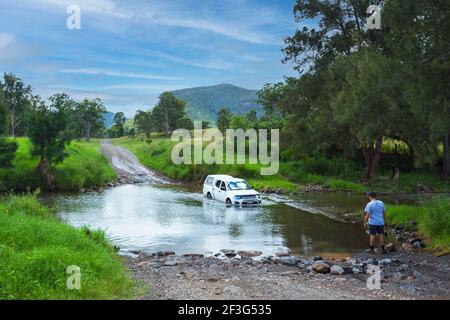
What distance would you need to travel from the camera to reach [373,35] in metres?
37.6

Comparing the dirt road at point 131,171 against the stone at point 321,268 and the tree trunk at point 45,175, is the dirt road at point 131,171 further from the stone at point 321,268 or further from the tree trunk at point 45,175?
the stone at point 321,268

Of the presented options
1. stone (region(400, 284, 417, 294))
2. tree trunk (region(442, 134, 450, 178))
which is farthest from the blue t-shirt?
tree trunk (region(442, 134, 450, 178))

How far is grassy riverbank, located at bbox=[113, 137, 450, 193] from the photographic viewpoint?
44.6 metres

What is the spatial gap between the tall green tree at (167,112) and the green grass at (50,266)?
401 feet

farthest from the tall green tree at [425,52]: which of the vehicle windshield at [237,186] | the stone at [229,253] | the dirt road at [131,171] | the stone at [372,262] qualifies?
the dirt road at [131,171]

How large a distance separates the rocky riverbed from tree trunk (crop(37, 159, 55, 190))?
90.7 ft

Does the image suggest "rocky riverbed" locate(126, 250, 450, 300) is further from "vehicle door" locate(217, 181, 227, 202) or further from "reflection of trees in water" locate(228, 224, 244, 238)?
"vehicle door" locate(217, 181, 227, 202)

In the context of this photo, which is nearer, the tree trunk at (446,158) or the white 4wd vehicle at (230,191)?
the white 4wd vehicle at (230,191)

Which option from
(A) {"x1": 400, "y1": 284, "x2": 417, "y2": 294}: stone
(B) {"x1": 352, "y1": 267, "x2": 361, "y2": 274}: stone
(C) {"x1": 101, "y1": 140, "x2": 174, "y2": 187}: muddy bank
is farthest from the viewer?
(C) {"x1": 101, "y1": 140, "x2": 174, "y2": 187}: muddy bank

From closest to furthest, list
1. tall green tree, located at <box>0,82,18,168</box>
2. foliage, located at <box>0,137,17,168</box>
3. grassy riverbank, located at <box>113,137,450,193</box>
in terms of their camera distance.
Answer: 1. tall green tree, located at <box>0,82,18,168</box>
2. foliage, located at <box>0,137,17,168</box>
3. grassy riverbank, located at <box>113,137,450,193</box>

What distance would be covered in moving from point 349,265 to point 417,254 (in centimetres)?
403

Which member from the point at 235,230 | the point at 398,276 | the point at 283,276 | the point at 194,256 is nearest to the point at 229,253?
the point at 194,256

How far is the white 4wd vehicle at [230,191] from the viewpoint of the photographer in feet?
109

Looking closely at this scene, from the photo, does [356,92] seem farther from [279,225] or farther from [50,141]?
[50,141]
